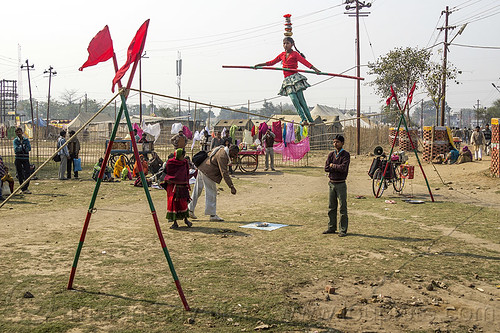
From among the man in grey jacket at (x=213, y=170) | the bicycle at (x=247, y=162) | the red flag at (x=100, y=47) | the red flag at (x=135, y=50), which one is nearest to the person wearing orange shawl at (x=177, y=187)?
the man in grey jacket at (x=213, y=170)

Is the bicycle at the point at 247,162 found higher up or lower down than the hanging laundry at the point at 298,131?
lower down

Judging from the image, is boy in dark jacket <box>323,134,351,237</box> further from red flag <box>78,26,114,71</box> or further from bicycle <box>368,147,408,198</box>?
bicycle <box>368,147,408,198</box>

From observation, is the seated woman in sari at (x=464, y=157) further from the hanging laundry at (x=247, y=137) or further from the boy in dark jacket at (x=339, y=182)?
the boy in dark jacket at (x=339, y=182)

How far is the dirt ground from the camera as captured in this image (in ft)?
16.9

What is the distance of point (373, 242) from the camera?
8531 mm

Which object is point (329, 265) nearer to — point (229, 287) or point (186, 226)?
point (229, 287)

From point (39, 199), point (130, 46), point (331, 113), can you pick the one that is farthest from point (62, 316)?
point (331, 113)

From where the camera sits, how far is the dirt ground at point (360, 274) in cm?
515

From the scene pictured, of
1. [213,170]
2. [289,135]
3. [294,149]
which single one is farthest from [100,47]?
[289,135]

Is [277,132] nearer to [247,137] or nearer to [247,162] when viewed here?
[247,137]

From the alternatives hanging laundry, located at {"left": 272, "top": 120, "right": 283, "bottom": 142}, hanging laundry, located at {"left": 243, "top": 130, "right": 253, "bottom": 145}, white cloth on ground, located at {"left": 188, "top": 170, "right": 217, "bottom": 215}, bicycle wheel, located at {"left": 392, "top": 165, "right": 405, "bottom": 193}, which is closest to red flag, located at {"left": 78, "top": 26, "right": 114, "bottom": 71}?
white cloth on ground, located at {"left": 188, "top": 170, "right": 217, "bottom": 215}

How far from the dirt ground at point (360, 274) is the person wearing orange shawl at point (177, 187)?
445 mm

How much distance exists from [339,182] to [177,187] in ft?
9.71

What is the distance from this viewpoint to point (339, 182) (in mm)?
9211
